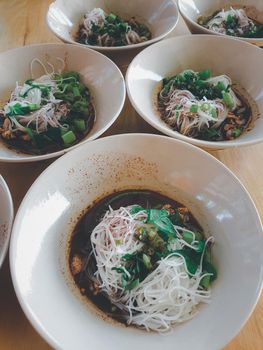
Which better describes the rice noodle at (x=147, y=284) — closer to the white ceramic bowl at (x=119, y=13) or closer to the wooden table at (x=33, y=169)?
the wooden table at (x=33, y=169)

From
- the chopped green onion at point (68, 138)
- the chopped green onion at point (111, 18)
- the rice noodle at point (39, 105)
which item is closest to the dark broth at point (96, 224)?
the chopped green onion at point (68, 138)

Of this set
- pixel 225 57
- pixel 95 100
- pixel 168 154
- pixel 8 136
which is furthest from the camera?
pixel 225 57

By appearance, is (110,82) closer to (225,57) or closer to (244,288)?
(225,57)

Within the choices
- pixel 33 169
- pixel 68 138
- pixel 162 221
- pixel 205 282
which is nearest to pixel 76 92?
pixel 68 138

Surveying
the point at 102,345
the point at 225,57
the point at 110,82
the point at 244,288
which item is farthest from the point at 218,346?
the point at 225,57

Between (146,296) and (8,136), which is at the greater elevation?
(146,296)

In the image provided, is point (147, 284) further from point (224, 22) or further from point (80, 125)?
point (224, 22)

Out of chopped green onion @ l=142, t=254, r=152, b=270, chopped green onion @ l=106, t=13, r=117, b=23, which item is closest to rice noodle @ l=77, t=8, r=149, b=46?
chopped green onion @ l=106, t=13, r=117, b=23
